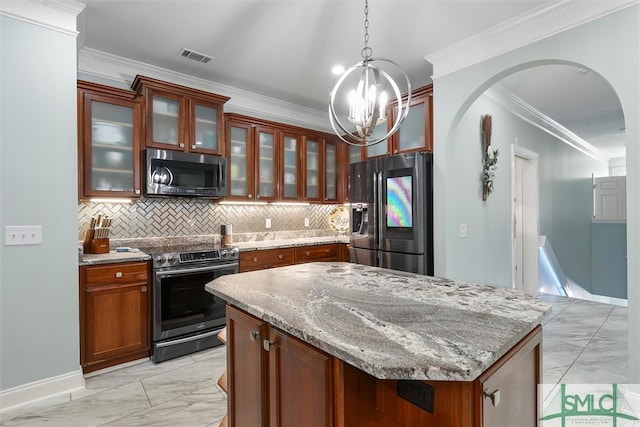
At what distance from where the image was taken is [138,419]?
78.0 inches

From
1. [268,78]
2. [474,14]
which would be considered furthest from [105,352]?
[474,14]

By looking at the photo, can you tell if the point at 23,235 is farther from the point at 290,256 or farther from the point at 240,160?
the point at 290,256

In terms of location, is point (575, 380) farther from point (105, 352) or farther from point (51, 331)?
point (51, 331)

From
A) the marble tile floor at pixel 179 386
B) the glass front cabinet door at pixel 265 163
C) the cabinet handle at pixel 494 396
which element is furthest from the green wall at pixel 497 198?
the cabinet handle at pixel 494 396

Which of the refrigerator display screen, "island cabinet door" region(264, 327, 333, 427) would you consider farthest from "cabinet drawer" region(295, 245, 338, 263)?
"island cabinet door" region(264, 327, 333, 427)

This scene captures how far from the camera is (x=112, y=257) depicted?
102 inches

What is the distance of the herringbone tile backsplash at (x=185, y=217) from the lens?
3.14 metres

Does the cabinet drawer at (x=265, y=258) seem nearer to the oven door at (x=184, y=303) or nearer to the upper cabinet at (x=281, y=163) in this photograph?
the oven door at (x=184, y=303)

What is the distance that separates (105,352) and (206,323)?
0.79m

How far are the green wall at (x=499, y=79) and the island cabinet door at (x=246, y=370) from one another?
2137mm

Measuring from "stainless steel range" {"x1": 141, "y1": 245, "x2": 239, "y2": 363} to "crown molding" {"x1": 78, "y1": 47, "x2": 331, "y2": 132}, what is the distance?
5.73 ft

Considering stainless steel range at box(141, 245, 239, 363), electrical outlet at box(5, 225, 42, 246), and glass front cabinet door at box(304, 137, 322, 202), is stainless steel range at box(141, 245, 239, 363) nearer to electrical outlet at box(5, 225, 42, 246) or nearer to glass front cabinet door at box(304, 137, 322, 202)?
electrical outlet at box(5, 225, 42, 246)

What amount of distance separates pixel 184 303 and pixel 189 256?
1.40 ft

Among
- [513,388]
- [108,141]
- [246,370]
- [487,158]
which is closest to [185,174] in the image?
[108,141]
